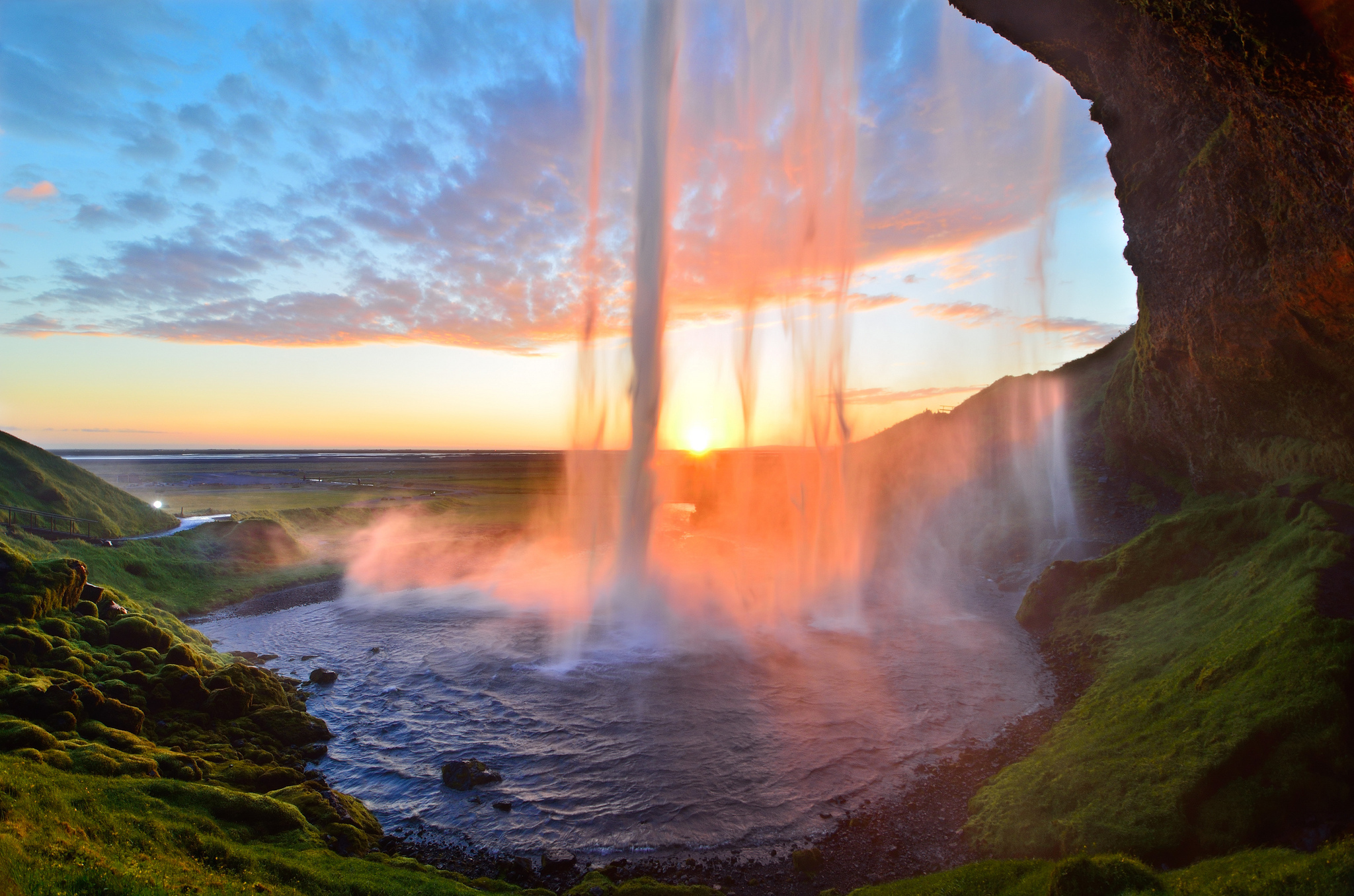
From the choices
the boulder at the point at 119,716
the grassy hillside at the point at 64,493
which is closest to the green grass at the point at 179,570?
the grassy hillside at the point at 64,493

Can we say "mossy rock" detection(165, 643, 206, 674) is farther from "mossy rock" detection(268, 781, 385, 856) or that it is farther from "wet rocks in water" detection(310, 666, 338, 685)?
"mossy rock" detection(268, 781, 385, 856)

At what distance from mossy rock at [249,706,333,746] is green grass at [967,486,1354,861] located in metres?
24.3

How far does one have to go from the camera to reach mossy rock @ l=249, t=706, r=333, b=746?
22.8 m

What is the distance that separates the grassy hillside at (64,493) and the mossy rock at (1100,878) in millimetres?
62761

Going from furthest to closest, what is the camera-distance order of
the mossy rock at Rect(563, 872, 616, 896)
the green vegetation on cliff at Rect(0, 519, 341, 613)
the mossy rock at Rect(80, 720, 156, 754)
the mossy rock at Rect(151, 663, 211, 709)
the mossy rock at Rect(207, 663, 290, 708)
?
the green vegetation on cliff at Rect(0, 519, 341, 613) → the mossy rock at Rect(207, 663, 290, 708) → the mossy rock at Rect(151, 663, 211, 709) → the mossy rock at Rect(80, 720, 156, 754) → the mossy rock at Rect(563, 872, 616, 896)

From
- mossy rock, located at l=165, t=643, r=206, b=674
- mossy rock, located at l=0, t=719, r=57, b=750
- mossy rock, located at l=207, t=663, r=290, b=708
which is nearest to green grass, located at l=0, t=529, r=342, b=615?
mossy rock, located at l=165, t=643, r=206, b=674

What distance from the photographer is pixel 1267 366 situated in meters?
27.0

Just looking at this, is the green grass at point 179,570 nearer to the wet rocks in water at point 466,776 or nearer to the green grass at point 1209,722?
the wet rocks in water at point 466,776

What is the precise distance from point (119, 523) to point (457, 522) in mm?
38858

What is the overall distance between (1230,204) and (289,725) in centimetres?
4592

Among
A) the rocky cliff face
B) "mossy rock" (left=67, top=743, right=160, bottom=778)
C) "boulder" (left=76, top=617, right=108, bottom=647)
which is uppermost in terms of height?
the rocky cliff face

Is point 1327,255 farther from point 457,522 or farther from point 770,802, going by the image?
point 457,522

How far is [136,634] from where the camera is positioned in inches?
971

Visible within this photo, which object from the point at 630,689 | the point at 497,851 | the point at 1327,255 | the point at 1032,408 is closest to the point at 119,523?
the point at 630,689
